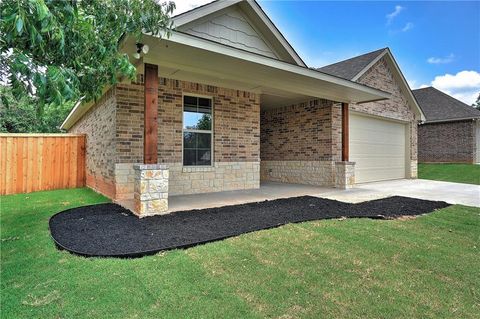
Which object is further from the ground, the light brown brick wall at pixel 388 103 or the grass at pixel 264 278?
the light brown brick wall at pixel 388 103

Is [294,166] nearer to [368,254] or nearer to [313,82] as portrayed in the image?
[313,82]

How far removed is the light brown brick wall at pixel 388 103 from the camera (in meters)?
12.1

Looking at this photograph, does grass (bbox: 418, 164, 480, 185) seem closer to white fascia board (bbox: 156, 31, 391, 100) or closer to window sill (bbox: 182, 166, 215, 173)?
white fascia board (bbox: 156, 31, 391, 100)

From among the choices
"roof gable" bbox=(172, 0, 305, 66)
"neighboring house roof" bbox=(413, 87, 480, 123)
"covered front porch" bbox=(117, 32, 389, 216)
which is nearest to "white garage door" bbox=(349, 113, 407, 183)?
"covered front porch" bbox=(117, 32, 389, 216)

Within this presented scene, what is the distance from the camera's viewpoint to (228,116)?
28.4 feet

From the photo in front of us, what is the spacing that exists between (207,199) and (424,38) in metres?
14.0

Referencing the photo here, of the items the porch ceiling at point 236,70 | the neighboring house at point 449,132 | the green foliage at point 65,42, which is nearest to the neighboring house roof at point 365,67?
the porch ceiling at point 236,70

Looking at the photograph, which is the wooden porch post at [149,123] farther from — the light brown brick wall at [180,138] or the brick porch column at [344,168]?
the brick porch column at [344,168]

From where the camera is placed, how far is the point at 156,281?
9.11 feet

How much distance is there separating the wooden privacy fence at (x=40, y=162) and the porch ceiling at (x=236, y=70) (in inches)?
210

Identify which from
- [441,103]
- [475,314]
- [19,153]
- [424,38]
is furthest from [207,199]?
[441,103]

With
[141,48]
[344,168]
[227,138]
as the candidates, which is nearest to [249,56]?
[141,48]

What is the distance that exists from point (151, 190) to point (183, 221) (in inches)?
38.0

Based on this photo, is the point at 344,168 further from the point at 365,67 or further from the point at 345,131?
the point at 365,67
